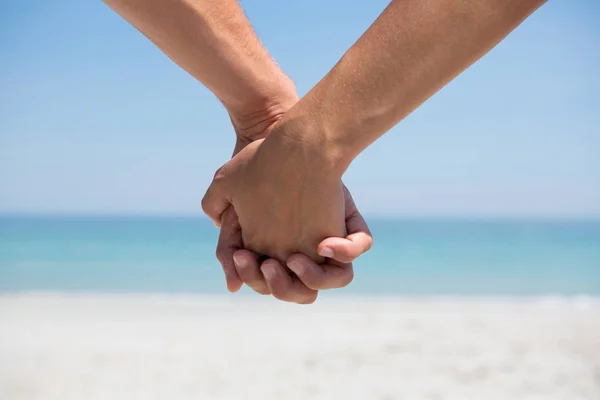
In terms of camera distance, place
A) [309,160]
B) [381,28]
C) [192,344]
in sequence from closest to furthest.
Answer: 1. [381,28]
2. [309,160]
3. [192,344]

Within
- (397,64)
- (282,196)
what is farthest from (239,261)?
(397,64)

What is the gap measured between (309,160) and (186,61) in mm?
539

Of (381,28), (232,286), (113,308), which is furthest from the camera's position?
(113,308)

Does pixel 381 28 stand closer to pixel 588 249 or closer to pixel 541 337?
pixel 541 337

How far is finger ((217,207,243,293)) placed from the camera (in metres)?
1.88

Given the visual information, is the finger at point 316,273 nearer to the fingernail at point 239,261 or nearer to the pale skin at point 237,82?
the pale skin at point 237,82

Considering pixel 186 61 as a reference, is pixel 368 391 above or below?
below

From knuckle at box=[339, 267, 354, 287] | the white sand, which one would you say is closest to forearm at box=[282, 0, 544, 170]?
knuckle at box=[339, 267, 354, 287]

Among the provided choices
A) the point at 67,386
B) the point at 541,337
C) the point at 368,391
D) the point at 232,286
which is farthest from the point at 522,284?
the point at 232,286

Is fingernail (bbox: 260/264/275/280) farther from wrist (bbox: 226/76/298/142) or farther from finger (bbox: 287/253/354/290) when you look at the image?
wrist (bbox: 226/76/298/142)

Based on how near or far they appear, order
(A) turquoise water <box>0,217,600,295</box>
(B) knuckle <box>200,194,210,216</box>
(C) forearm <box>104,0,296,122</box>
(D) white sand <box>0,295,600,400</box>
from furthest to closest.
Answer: (A) turquoise water <box>0,217,600,295</box> < (D) white sand <box>0,295,600,400</box> < (B) knuckle <box>200,194,210,216</box> < (C) forearm <box>104,0,296,122</box>

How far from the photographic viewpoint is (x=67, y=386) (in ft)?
13.2

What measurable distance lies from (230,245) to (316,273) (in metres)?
0.31

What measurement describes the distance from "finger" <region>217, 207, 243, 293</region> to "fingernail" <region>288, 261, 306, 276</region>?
0.61 feet
